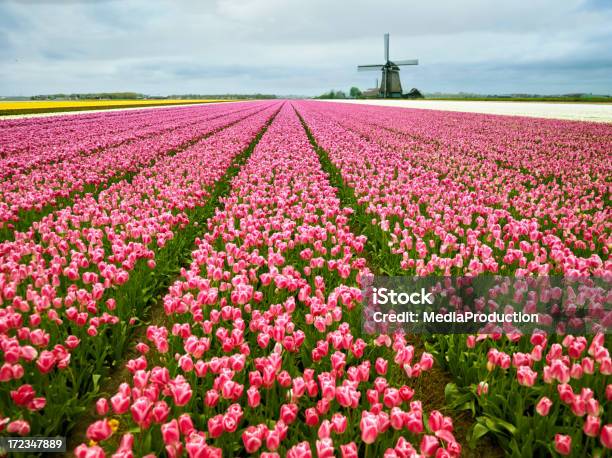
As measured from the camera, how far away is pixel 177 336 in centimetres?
348

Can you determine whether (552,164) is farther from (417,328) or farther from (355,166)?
(417,328)

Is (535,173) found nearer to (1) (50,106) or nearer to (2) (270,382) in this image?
(2) (270,382)

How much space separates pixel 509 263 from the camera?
4469 mm

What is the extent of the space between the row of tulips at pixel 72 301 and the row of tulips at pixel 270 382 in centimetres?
37

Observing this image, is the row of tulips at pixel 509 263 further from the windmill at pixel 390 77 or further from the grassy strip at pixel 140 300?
the windmill at pixel 390 77

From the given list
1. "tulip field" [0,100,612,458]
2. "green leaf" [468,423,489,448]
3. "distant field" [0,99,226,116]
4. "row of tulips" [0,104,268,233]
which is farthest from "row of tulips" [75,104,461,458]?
"distant field" [0,99,226,116]

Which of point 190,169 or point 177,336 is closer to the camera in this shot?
point 177,336

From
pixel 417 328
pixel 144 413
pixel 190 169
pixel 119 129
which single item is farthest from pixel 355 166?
pixel 119 129

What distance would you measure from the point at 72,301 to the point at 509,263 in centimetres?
425

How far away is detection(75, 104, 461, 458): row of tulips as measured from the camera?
83.6 inches

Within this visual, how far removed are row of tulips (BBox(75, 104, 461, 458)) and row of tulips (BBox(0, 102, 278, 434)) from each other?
14.7 inches

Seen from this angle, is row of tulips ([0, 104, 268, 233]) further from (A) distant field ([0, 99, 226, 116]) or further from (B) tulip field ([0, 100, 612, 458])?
(A) distant field ([0, 99, 226, 116])

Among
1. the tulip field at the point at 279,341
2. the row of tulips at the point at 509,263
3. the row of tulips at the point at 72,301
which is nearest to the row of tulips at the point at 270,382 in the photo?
the tulip field at the point at 279,341

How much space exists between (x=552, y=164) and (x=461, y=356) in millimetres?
10244
